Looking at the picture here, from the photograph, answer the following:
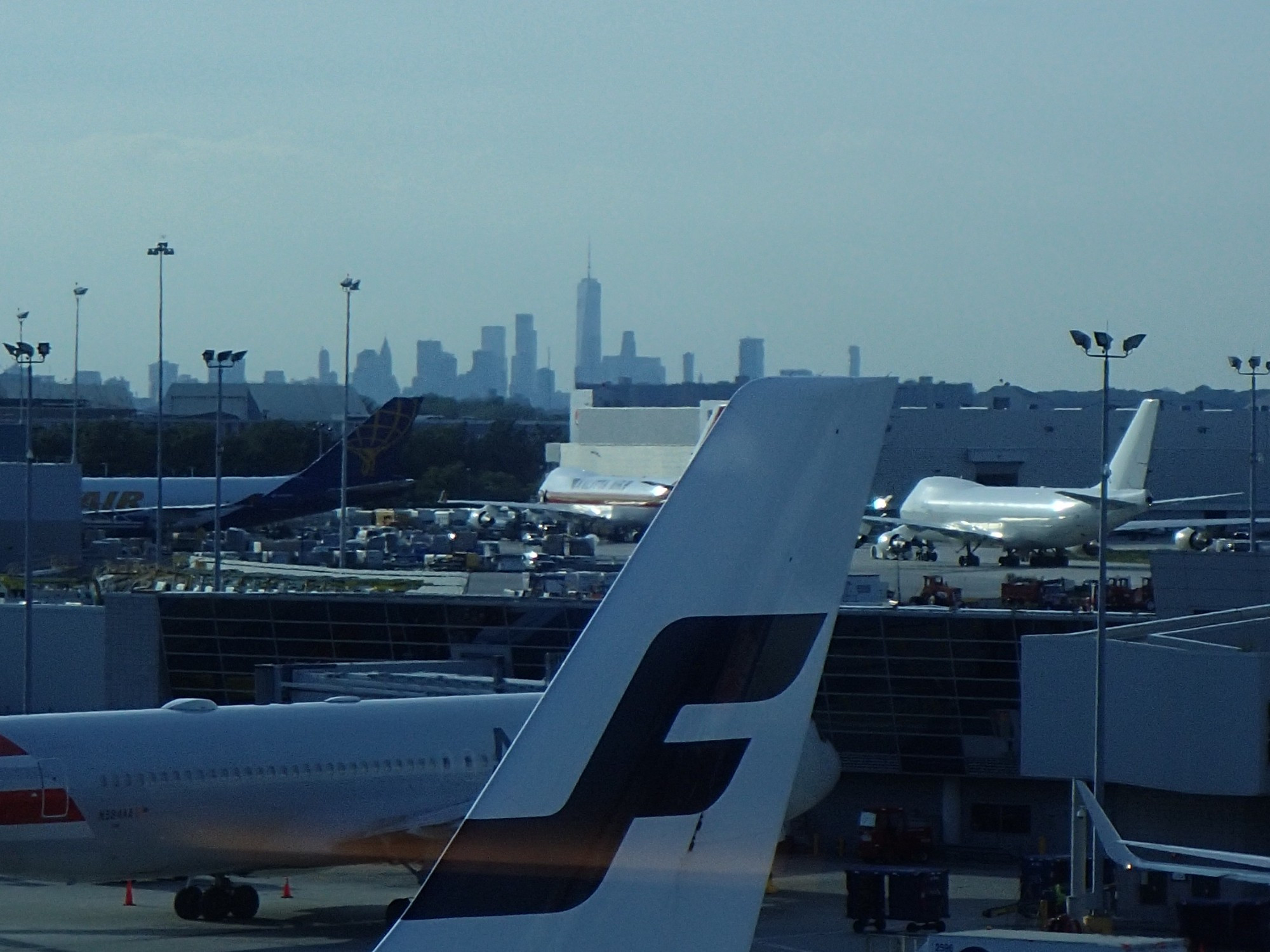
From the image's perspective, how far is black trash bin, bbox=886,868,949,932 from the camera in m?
27.0

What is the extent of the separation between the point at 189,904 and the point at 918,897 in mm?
11320

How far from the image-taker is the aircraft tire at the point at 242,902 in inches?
1059

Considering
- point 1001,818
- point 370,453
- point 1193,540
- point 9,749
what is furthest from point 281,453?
point 9,749

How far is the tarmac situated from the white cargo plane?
1017 mm

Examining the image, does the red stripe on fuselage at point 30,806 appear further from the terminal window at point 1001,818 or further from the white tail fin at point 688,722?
the terminal window at point 1001,818

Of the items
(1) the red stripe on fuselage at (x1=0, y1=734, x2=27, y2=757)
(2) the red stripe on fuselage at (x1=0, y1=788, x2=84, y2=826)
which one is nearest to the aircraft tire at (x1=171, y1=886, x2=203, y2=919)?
(2) the red stripe on fuselage at (x1=0, y1=788, x2=84, y2=826)

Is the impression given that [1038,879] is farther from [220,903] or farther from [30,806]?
[30,806]

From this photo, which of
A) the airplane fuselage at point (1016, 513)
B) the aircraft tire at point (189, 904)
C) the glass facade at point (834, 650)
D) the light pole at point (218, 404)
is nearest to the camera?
the aircraft tire at point (189, 904)

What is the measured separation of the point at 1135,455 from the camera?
251 feet

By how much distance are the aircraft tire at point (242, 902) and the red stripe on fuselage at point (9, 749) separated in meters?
5.03

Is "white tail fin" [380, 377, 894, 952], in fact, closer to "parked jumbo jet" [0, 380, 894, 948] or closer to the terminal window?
"parked jumbo jet" [0, 380, 894, 948]

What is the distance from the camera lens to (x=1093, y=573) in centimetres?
7331

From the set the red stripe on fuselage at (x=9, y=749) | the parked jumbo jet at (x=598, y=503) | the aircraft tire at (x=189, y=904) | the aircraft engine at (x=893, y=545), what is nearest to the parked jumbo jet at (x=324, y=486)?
the parked jumbo jet at (x=598, y=503)

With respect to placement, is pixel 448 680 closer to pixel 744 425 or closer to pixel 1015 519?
pixel 744 425
